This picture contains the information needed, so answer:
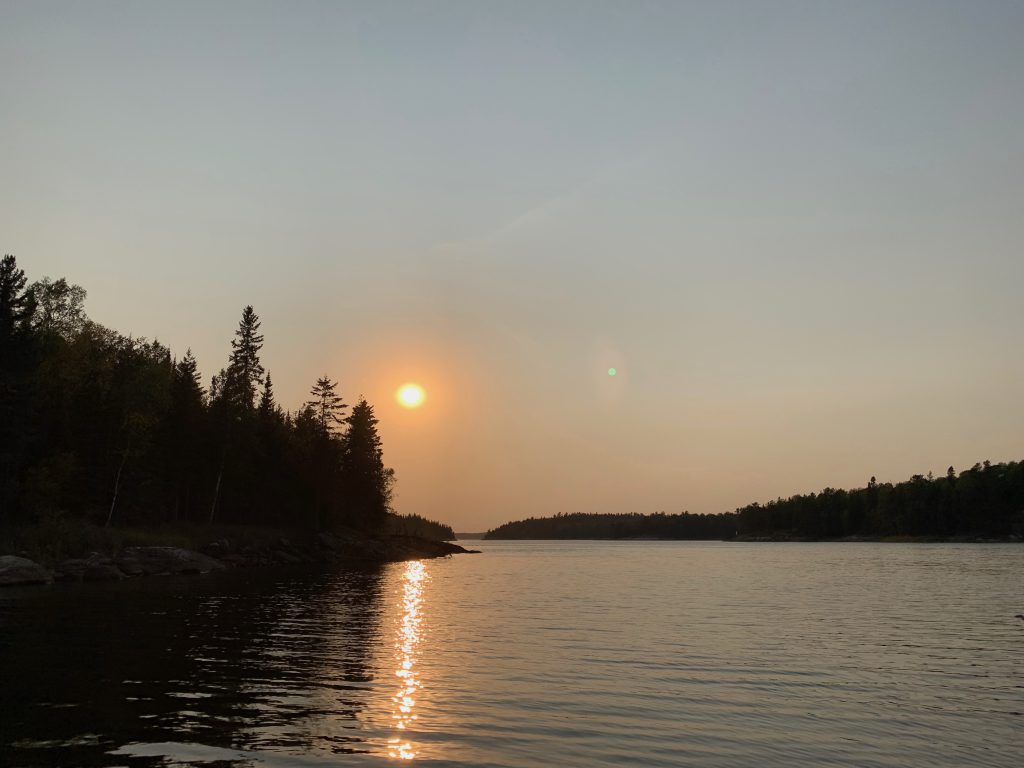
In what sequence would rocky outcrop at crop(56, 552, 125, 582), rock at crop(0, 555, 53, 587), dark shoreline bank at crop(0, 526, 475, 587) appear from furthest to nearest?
rocky outcrop at crop(56, 552, 125, 582)
dark shoreline bank at crop(0, 526, 475, 587)
rock at crop(0, 555, 53, 587)

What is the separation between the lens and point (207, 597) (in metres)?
45.7

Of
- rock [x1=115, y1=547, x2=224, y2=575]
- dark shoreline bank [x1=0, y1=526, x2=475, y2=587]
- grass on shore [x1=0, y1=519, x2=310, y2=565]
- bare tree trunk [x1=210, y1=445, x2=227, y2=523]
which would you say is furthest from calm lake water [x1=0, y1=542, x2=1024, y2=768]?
bare tree trunk [x1=210, y1=445, x2=227, y2=523]

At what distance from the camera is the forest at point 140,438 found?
63.5 metres

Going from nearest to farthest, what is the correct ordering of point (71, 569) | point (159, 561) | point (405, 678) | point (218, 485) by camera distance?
point (405, 678)
point (71, 569)
point (159, 561)
point (218, 485)

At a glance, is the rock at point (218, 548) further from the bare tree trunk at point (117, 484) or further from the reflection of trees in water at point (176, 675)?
the reflection of trees in water at point (176, 675)

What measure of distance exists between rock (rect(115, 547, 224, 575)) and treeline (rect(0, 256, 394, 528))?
23.8 ft

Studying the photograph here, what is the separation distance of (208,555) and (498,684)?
224 ft

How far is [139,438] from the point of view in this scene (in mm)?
Result: 76750

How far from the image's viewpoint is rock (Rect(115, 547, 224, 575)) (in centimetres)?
6247

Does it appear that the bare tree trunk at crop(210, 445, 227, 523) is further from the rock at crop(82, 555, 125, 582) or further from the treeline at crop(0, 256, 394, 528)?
the rock at crop(82, 555, 125, 582)

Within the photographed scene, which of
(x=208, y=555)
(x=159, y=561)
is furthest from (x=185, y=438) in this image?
(x=159, y=561)

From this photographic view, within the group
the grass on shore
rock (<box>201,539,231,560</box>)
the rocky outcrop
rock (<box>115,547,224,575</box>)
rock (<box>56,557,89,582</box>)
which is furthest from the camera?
rock (<box>201,539,231,560</box>)

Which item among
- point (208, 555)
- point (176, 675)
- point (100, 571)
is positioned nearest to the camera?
point (176, 675)

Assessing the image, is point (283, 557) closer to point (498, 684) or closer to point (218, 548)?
point (218, 548)
